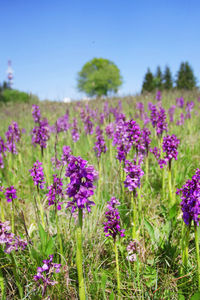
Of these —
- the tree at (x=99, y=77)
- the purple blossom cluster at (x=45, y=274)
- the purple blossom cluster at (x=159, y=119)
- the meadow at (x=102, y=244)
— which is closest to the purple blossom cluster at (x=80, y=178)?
the meadow at (x=102, y=244)

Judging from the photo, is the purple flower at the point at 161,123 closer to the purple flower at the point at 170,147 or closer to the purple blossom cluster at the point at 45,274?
the purple flower at the point at 170,147

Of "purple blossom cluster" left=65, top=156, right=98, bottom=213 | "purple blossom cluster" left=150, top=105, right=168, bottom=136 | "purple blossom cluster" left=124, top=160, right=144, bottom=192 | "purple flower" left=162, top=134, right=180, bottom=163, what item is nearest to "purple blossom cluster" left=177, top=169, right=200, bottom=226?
"purple blossom cluster" left=124, top=160, right=144, bottom=192

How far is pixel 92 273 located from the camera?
1.89 meters

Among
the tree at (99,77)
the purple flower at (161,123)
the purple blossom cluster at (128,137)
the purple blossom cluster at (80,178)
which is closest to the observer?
the purple blossom cluster at (80,178)

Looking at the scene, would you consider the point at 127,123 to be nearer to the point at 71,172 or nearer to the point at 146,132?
the point at 146,132

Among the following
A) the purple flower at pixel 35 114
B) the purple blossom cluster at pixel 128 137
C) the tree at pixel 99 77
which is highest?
the tree at pixel 99 77

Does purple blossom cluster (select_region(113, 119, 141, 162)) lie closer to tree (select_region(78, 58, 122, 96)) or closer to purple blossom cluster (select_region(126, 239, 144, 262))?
purple blossom cluster (select_region(126, 239, 144, 262))

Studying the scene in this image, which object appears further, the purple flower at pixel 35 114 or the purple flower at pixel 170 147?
the purple flower at pixel 35 114

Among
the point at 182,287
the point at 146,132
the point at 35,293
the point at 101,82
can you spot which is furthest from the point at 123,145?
the point at 101,82

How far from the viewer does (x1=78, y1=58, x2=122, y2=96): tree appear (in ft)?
207

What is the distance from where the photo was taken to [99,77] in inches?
2445

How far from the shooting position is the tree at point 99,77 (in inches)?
2485

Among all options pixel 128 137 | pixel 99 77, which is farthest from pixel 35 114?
pixel 99 77

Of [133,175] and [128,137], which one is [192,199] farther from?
[128,137]
